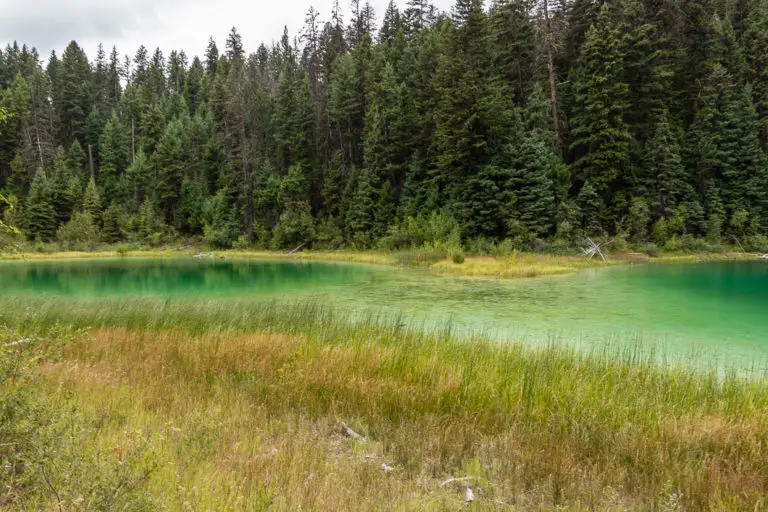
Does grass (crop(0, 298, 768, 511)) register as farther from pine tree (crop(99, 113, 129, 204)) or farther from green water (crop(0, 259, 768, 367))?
pine tree (crop(99, 113, 129, 204))

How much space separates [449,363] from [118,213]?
56732 mm

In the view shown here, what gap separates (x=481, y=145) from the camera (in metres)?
33.6

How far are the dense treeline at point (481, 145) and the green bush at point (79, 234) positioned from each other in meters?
0.24

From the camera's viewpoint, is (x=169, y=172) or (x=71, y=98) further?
(x=71, y=98)

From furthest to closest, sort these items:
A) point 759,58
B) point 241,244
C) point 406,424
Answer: point 241,244 → point 759,58 → point 406,424

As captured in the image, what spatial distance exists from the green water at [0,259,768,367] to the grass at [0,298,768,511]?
11.3ft

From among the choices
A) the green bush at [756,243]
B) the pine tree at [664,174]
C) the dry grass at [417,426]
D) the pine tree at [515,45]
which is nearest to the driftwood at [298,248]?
the pine tree at [515,45]

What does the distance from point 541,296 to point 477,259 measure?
37.8 feet

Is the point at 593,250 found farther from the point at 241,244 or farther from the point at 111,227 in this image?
the point at 111,227

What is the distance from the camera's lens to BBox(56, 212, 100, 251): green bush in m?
46.8

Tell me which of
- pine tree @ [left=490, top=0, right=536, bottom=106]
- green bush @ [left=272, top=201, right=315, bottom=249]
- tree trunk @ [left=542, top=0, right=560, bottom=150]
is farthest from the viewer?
green bush @ [left=272, top=201, right=315, bottom=249]

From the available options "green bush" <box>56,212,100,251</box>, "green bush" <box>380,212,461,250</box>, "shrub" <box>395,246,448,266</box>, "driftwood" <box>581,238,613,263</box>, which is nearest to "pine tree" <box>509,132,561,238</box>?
"driftwood" <box>581,238,613,263</box>

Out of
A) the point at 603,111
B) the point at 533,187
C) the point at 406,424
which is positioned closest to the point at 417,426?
the point at 406,424

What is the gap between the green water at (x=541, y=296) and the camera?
10242 millimetres
